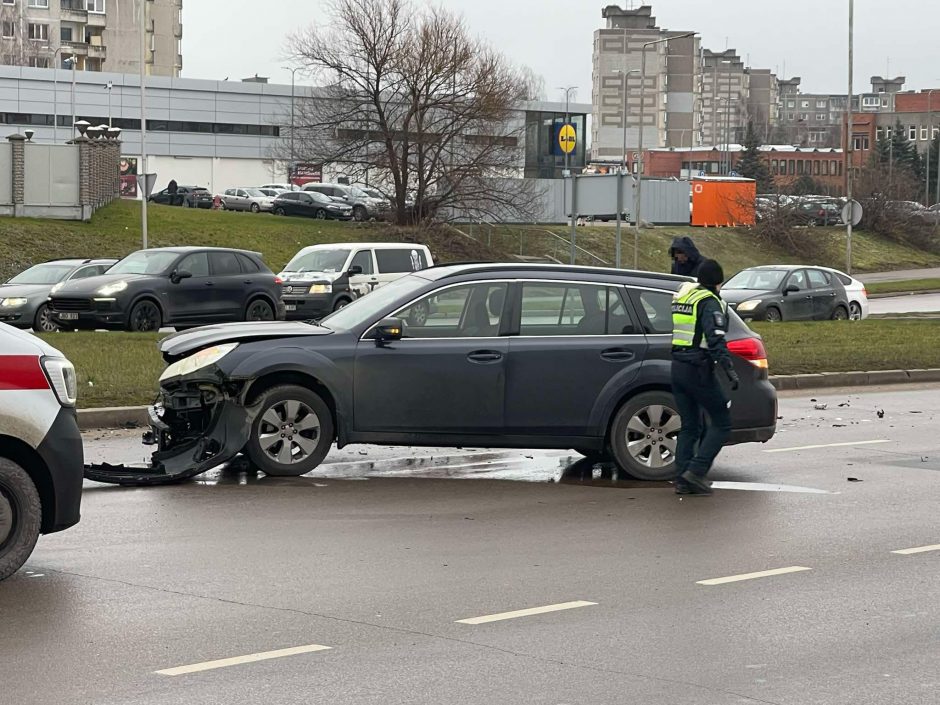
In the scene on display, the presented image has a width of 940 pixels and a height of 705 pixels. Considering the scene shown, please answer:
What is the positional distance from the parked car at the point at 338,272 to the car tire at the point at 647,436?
1861cm

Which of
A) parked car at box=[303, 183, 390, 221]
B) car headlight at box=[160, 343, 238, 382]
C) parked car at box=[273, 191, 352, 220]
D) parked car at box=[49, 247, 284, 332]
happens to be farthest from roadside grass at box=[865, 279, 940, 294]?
car headlight at box=[160, 343, 238, 382]

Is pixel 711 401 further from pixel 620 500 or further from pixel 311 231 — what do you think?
pixel 311 231

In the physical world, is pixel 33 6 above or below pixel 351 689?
above

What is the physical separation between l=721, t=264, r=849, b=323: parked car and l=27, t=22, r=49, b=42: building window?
351 ft

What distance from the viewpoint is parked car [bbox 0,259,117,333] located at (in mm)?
27123

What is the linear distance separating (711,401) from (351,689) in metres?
5.60

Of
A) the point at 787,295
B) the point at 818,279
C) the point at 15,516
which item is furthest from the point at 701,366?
the point at 818,279

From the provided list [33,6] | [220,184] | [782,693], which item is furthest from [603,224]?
[33,6]

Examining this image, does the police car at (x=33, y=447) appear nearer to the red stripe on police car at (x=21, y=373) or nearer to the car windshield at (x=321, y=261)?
the red stripe on police car at (x=21, y=373)

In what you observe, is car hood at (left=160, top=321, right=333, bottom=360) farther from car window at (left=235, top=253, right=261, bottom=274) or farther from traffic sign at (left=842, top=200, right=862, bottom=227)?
traffic sign at (left=842, top=200, right=862, bottom=227)

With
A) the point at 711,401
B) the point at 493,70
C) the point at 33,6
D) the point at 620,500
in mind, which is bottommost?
the point at 620,500

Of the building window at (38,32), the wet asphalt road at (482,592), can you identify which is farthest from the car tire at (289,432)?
the building window at (38,32)

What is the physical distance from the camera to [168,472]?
1058cm

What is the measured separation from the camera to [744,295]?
98.5 feet
